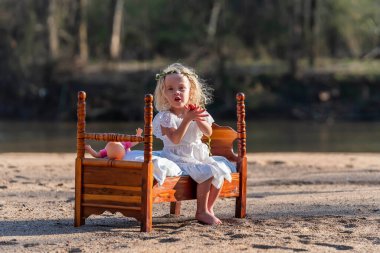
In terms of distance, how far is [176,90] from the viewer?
8.56m

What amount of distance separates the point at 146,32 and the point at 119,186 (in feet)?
128

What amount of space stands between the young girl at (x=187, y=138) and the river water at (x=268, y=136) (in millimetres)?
13675

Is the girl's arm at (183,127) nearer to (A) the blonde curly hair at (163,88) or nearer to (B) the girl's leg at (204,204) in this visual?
(A) the blonde curly hair at (163,88)

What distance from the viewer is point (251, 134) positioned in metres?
30.0

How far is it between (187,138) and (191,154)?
0.54 feet

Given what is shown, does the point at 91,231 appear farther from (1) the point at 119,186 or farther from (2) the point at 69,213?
(2) the point at 69,213

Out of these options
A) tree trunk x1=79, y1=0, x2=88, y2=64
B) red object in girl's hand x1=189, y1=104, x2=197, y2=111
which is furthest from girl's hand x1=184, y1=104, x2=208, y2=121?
tree trunk x1=79, y1=0, x2=88, y2=64

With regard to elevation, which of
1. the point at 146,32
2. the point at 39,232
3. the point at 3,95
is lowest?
the point at 39,232

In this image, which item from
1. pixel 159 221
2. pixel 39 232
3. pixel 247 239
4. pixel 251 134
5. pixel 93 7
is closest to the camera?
pixel 247 239

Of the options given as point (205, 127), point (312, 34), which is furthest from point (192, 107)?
point (312, 34)

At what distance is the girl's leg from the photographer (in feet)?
27.7

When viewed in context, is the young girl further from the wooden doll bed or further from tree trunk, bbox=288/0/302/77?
tree trunk, bbox=288/0/302/77

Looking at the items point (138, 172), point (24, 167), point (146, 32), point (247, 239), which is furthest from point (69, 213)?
point (146, 32)

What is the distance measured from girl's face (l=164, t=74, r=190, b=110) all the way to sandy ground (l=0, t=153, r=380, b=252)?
118 centimetres
